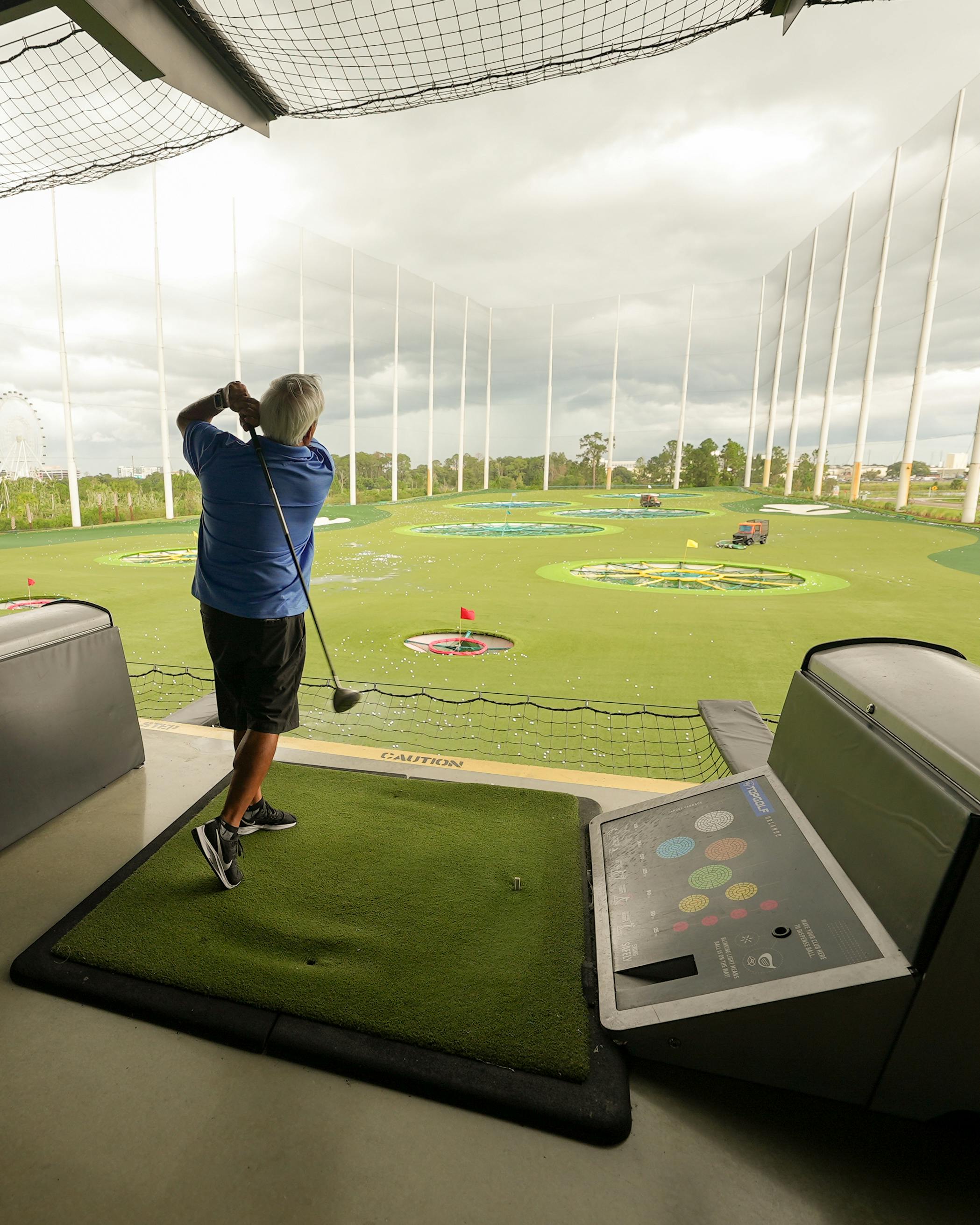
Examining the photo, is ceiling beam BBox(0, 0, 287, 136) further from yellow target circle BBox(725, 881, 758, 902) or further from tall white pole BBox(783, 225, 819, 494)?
tall white pole BBox(783, 225, 819, 494)

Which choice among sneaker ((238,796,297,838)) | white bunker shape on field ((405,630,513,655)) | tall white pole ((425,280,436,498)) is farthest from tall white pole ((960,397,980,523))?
tall white pole ((425,280,436,498))

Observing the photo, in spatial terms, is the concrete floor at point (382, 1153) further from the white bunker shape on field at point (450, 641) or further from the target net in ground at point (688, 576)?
the target net in ground at point (688, 576)

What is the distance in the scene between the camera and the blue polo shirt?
1.33 m

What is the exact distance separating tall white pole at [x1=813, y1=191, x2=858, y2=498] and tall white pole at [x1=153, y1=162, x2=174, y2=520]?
14682 mm

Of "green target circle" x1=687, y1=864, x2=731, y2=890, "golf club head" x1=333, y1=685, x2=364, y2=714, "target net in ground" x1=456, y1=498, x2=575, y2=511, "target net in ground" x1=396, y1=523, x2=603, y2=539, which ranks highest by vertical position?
"golf club head" x1=333, y1=685, x2=364, y2=714

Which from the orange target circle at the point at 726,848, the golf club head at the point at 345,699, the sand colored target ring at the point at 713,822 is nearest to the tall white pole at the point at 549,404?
the golf club head at the point at 345,699

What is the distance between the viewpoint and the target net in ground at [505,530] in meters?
11.7

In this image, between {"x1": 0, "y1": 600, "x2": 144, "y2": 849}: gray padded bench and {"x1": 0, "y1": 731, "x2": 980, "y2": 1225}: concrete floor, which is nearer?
{"x1": 0, "y1": 731, "x2": 980, "y2": 1225}: concrete floor

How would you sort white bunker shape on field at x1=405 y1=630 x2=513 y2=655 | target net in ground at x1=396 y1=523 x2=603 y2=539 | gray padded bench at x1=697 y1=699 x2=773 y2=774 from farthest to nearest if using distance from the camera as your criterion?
target net in ground at x1=396 y1=523 x2=603 y2=539 < white bunker shape on field at x1=405 y1=630 x2=513 y2=655 < gray padded bench at x1=697 y1=699 x2=773 y2=774

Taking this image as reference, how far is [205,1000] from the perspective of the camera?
1.05 metres

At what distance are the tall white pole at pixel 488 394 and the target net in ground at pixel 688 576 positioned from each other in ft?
54.5

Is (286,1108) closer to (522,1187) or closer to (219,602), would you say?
(522,1187)

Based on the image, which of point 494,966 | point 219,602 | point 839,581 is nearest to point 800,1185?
point 494,966

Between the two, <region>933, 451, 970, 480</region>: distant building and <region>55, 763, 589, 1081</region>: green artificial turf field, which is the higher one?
<region>933, 451, 970, 480</region>: distant building
